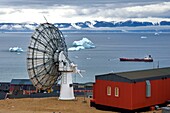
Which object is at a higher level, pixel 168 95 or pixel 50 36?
pixel 50 36

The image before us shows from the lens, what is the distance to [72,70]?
36469mm

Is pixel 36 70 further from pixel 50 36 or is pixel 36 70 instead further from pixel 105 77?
pixel 105 77

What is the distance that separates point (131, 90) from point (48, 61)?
835 cm

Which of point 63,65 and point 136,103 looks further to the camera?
point 63,65

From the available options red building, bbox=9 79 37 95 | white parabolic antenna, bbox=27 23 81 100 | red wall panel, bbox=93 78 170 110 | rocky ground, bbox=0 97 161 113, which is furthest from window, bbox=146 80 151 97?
red building, bbox=9 79 37 95

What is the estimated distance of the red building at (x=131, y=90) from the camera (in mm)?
30969

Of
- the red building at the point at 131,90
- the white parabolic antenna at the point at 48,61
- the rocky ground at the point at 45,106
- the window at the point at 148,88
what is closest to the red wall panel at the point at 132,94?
the red building at the point at 131,90

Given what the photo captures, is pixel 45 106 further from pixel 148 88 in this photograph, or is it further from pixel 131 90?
pixel 148 88

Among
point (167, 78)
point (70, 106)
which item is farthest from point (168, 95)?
point (70, 106)

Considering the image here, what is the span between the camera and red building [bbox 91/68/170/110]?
30969mm

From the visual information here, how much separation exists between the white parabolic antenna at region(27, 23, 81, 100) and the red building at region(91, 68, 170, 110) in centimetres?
383

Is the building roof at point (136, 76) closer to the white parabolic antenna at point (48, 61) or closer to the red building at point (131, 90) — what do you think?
the red building at point (131, 90)

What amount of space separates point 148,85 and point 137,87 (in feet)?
3.25

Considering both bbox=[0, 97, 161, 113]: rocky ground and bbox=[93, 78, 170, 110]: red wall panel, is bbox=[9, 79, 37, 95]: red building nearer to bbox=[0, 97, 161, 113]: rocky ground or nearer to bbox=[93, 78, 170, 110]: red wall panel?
bbox=[0, 97, 161, 113]: rocky ground
